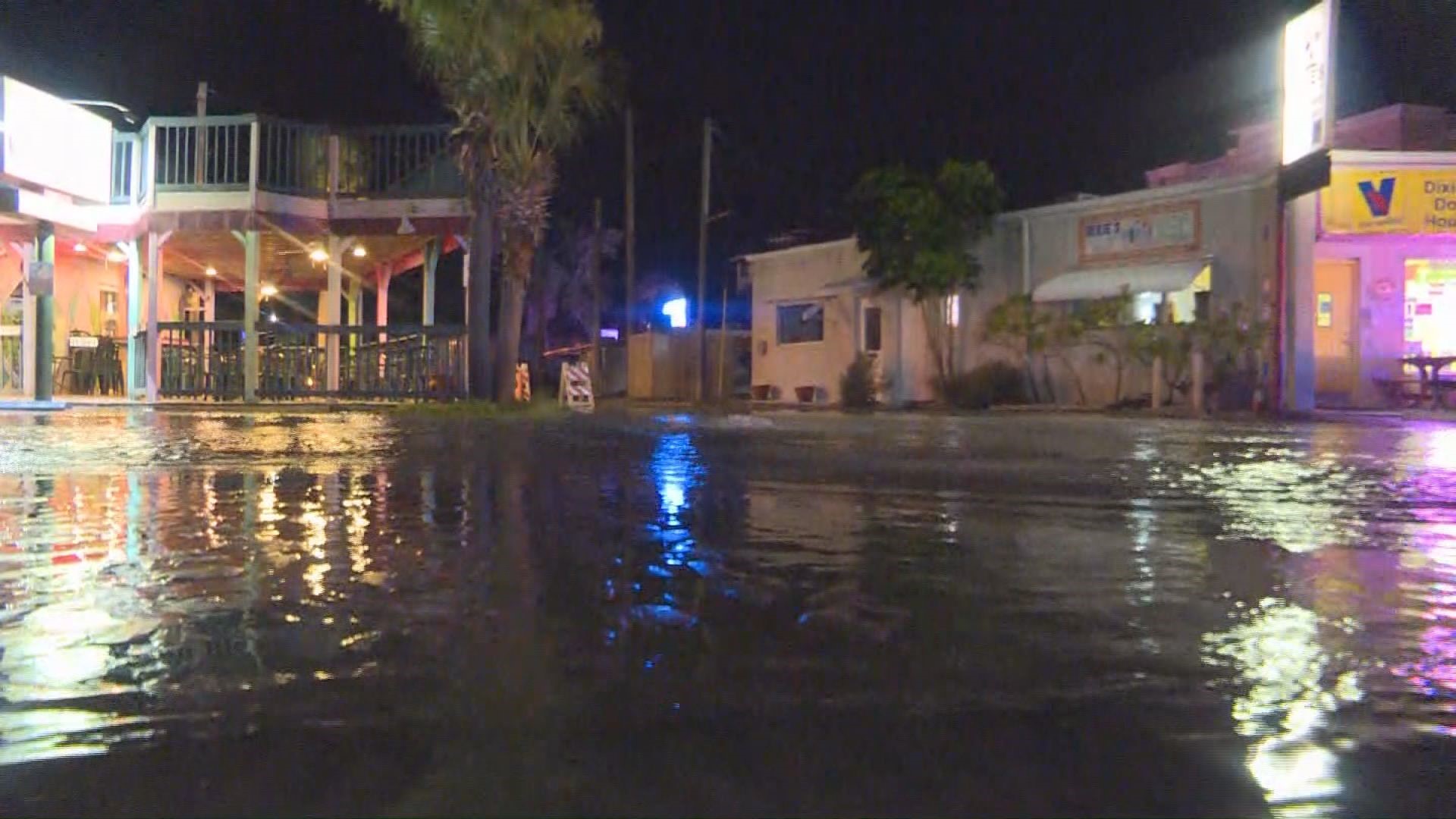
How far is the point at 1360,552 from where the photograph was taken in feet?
25.9

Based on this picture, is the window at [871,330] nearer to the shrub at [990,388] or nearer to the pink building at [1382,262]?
the shrub at [990,388]

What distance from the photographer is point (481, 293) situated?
78.0ft

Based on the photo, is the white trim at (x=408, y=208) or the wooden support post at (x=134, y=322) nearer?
the white trim at (x=408, y=208)

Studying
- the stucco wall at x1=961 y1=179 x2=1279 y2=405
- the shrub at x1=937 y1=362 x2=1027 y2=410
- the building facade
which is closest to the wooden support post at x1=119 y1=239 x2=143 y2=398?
the building facade

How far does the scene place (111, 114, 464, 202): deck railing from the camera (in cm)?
2472

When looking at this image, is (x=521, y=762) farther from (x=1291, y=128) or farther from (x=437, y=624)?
(x=1291, y=128)

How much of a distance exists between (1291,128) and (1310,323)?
3557 mm

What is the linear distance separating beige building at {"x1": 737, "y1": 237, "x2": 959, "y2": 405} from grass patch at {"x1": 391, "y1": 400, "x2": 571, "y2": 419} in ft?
35.1

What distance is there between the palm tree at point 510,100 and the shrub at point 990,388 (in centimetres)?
1020

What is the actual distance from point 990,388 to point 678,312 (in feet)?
71.5

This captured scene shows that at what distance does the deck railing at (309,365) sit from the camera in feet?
83.9

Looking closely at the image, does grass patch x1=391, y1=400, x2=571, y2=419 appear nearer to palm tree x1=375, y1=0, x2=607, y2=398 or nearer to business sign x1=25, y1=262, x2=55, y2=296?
palm tree x1=375, y1=0, x2=607, y2=398

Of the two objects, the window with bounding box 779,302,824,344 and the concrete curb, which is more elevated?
the window with bounding box 779,302,824,344

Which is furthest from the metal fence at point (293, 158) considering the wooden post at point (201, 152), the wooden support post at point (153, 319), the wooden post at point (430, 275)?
the wooden post at point (430, 275)
